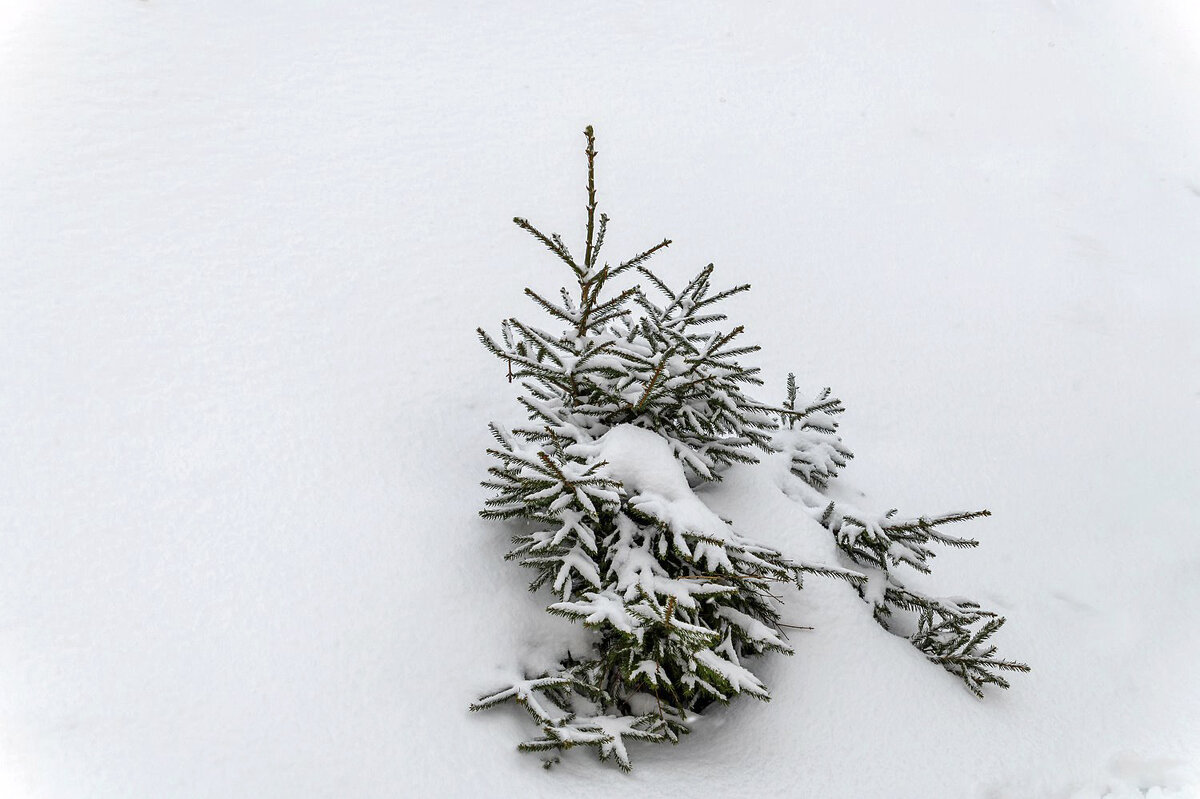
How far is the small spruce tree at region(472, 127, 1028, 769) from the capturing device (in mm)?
2355

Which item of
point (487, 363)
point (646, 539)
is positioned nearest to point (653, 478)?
point (646, 539)

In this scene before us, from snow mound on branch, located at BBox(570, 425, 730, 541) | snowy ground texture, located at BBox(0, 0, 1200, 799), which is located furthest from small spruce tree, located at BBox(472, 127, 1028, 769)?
snowy ground texture, located at BBox(0, 0, 1200, 799)

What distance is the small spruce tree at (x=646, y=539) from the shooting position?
92.7 inches

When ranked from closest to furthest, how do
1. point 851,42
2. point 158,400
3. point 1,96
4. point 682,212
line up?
1. point 158,400
2. point 1,96
3. point 682,212
4. point 851,42

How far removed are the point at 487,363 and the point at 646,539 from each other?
138 centimetres

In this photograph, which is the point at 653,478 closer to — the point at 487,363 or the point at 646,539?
the point at 646,539

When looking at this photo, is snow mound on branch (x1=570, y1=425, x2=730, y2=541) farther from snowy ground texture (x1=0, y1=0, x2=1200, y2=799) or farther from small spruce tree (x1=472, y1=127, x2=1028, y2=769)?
snowy ground texture (x1=0, y1=0, x2=1200, y2=799)

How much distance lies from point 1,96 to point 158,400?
235 cm

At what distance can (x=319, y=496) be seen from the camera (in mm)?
2811

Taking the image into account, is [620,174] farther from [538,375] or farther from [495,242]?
[538,375]

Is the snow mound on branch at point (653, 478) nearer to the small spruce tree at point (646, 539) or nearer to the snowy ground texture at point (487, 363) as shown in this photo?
the small spruce tree at point (646, 539)

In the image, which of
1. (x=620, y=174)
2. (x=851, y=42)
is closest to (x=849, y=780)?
(x=620, y=174)

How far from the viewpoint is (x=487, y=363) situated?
3.59 metres

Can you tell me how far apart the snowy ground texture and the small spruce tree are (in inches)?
5.2
